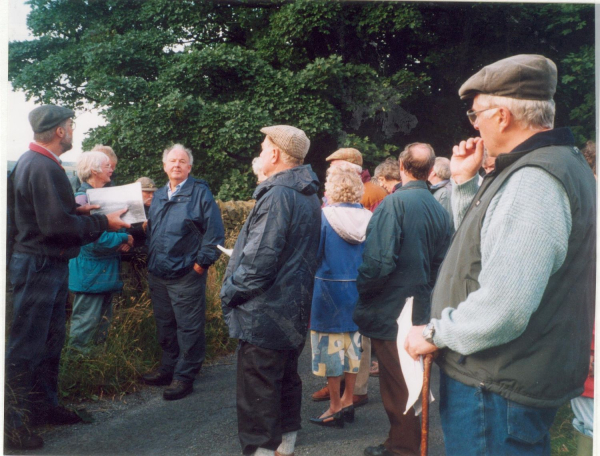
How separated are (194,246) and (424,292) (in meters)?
2.07

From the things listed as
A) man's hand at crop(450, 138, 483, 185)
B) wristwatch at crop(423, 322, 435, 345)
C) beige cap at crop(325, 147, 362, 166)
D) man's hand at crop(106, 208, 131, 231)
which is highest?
beige cap at crop(325, 147, 362, 166)

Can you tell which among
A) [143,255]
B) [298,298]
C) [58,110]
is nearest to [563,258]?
[298,298]

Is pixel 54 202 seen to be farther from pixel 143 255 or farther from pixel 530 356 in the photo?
pixel 530 356

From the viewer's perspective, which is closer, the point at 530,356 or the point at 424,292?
the point at 530,356

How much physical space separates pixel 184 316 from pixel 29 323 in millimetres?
1403

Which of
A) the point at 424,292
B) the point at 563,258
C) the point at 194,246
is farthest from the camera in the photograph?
the point at 194,246

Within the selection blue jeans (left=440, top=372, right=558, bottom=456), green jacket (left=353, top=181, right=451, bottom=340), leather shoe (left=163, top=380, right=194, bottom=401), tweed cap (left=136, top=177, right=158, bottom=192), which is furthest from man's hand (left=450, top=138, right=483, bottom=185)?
tweed cap (left=136, top=177, right=158, bottom=192)

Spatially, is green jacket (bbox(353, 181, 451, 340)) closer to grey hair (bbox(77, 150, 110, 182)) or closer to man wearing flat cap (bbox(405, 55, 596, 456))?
man wearing flat cap (bbox(405, 55, 596, 456))

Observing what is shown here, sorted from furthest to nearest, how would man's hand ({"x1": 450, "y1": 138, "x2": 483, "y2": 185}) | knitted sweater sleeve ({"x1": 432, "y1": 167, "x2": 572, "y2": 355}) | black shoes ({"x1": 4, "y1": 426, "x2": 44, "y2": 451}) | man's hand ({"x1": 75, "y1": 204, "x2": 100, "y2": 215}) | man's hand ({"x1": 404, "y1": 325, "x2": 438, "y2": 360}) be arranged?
1. man's hand ({"x1": 75, "y1": 204, "x2": 100, "y2": 215})
2. black shoes ({"x1": 4, "y1": 426, "x2": 44, "y2": 451})
3. man's hand ({"x1": 450, "y1": 138, "x2": 483, "y2": 185})
4. man's hand ({"x1": 404, "y1": 325, "x2": 438, "y2": 360})
5. knitted sweater sleeve ({"x1": 432, "y1": 167, "x2": 572, "y2": 355})

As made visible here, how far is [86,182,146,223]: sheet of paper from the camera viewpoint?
3.57 metres

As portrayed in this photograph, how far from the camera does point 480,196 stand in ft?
5.80

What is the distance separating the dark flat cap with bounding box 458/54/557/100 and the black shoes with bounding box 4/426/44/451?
3.17 metres

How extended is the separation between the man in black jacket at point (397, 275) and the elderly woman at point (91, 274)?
2220 mm

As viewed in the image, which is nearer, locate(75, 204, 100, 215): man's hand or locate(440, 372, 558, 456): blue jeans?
locate(440, 372, 558, 456): blue jeans
